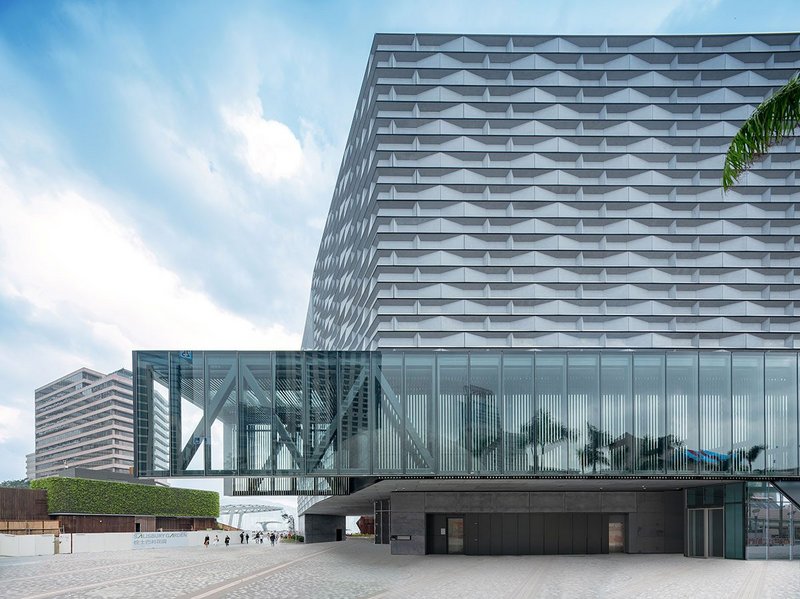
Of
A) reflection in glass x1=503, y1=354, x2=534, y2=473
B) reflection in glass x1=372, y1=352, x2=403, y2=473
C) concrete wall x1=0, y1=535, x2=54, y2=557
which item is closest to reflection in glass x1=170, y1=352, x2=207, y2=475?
reflection in glass x1=372, y1=352, x2=403, y2=473

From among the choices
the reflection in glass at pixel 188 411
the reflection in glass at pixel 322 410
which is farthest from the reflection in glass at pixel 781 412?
the reflection in glass at pixel 188 411

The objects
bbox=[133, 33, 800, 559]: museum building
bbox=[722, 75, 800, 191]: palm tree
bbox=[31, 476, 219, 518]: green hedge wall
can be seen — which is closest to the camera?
bbox=[722, 75, 800, 191]: palm tree

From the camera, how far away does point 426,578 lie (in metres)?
24.5

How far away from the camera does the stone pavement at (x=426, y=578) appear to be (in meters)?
20.8

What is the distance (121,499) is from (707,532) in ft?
160

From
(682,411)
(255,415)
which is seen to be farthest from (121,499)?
(682,411)

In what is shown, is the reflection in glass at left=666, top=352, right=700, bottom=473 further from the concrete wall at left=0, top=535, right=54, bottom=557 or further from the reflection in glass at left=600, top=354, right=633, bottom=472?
the concrete wall at left=0, top=535, right=54, bottom=557

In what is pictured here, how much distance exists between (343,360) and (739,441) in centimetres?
1415

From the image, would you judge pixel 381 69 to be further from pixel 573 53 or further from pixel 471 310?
pixel 471 310

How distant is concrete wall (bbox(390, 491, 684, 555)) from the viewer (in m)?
35.0

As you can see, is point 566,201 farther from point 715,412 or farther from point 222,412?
point 222,412

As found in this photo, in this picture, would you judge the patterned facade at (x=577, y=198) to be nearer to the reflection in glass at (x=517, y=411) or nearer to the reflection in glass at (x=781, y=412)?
the reflection in glass at (x=517, y=411)

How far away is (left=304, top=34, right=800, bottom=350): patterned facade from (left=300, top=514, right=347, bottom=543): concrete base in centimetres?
2664

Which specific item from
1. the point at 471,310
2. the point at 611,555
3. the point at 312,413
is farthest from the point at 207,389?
the point at 471,310
